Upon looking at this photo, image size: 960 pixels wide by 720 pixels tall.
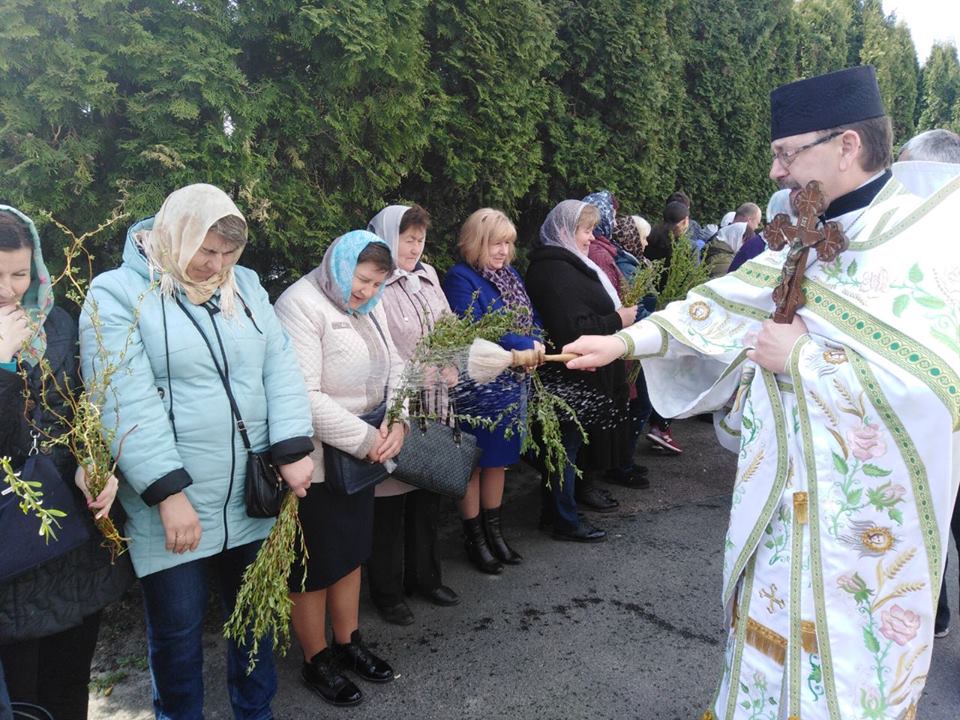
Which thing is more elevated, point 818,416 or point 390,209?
point 390,209

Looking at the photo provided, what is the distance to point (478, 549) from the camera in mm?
4234

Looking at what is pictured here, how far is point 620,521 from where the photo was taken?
5016 millimetres

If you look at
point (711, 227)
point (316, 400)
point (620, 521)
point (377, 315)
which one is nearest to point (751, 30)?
point (711, 227)

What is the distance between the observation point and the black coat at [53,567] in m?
2.00

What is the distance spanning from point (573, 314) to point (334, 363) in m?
1.78

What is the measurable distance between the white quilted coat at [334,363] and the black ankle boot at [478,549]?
1457 millimetres

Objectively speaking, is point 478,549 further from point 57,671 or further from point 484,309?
point 57,671

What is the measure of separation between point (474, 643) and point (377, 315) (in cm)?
167

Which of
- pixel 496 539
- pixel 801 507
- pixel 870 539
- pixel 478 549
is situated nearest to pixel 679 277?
pixel 496 539

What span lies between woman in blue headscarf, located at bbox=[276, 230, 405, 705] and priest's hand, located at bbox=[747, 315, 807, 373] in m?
1.52

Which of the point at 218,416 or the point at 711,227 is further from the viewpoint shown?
the point at 711,227

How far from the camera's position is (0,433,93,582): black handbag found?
191 cm

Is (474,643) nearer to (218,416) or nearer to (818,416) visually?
(218,416)

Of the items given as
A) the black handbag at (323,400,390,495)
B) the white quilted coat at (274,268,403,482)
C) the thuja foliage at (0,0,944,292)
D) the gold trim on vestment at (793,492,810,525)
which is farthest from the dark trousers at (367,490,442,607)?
the gold trim on vestment at (793,492,810,525)
